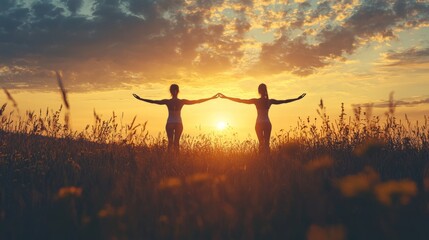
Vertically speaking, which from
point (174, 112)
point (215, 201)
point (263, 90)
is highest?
point (263, 90)

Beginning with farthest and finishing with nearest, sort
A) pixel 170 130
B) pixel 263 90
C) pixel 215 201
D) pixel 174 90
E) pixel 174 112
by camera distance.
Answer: pixel 174 90 → pixel 263 90 → pixel 174 112 → pixel 170 130 → pixel 215 201

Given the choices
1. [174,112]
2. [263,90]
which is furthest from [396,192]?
[174,112]

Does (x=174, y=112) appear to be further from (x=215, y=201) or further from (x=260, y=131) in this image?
(x=215, y=201)

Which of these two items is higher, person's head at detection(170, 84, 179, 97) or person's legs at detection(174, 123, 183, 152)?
person's head at detection(170, 84, 179, 97)

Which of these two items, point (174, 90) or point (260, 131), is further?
point (174, 90)

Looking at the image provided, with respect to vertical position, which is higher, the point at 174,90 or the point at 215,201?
the point at 174,90

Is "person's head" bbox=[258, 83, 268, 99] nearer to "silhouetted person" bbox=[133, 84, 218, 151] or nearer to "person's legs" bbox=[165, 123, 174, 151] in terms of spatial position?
"silhouetted person" bbox=[133, 84, 218, 151]

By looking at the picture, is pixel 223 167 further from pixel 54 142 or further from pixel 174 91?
pixel 174 91

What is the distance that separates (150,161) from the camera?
6219mm

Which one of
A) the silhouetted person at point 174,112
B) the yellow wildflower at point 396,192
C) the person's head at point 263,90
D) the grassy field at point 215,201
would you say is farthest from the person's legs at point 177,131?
the yellow wildflower at point 396,192

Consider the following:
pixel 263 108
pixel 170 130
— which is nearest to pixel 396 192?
pixel 263 108

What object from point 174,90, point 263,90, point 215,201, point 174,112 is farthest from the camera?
point 174,90

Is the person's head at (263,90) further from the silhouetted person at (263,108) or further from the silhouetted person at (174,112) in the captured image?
the silhouetted person at (174,112)

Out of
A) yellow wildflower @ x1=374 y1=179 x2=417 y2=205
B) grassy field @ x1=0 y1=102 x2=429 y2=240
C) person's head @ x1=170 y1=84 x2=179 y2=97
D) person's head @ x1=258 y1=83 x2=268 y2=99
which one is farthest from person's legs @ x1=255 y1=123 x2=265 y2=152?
yellow wildflower @ x1=374 y1=179 x2=417 y2=205
